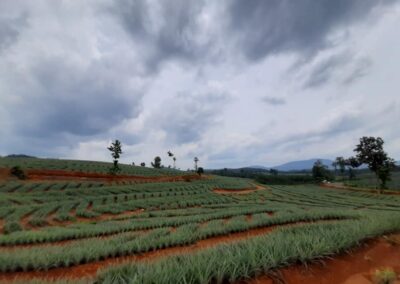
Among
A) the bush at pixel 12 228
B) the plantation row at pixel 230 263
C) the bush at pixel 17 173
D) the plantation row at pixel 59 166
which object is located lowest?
the bush at pixel 12 228

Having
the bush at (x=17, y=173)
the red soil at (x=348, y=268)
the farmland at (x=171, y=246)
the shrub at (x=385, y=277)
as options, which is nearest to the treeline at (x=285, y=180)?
the bush at (x=17, y=173)

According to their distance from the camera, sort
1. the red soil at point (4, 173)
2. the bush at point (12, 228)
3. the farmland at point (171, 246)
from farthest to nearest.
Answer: the red soil at point (4, 173)
the bush at point (12, 228)
the farmland at point (171, 246)

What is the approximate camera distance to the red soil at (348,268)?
369 cm

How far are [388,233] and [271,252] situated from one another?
11.6ft

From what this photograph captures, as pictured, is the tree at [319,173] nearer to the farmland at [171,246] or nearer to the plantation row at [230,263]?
the farmland at [171,246]

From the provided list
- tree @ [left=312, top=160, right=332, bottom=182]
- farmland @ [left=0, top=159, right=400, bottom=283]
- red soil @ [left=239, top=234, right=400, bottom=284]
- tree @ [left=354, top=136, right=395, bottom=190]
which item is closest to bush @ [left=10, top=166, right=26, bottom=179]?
farmland @ [left=0, top=159, right=400, bottom=283]

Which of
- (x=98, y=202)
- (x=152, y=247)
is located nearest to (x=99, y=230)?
(x=152, y=247)

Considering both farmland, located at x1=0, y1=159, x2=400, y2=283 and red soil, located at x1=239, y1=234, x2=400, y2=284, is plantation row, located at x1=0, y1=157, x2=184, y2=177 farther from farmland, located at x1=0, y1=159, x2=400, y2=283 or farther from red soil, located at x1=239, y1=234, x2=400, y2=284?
red soil, located at x1=239, y1=234, x2=400, y2=284

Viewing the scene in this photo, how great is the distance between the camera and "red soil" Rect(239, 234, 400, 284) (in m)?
3.69

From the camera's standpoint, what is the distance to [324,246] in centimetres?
425

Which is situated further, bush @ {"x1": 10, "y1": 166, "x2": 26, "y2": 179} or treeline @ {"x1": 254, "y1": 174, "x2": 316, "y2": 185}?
treeline @ {"x1": 254, "y1": 174, "x2": 316, "y2": 185}

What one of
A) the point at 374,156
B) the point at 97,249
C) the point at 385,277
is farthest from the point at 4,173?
the point at 374,156

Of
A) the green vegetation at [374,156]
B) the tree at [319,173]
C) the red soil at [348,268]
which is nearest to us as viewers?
the red soil at [348,268]

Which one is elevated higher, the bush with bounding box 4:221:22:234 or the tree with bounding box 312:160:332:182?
the tree with bounding box 312:160:332:182
